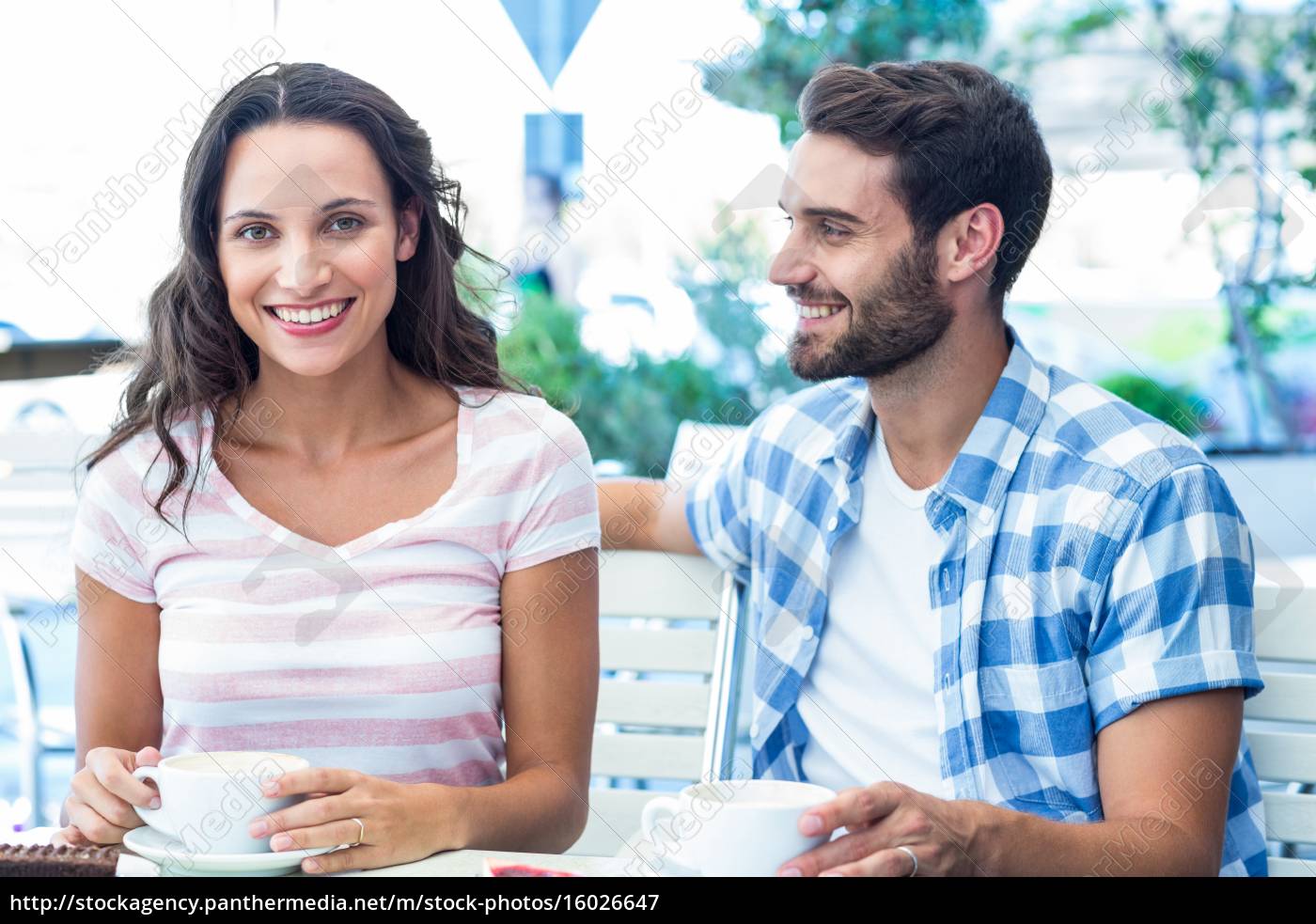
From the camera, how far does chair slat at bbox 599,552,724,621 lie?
160 centimetres

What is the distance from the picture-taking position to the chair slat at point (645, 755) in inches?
62.6

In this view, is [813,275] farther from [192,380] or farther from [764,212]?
[764,212]

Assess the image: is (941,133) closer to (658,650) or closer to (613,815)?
(658,650)

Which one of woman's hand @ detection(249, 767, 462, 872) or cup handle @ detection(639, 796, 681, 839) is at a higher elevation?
cup handle @ detection(639, 796, 681, 839)

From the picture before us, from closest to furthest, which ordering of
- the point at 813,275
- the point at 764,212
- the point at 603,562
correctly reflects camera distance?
the point at 813,275 < the point at 603,562 < the point at 764,212

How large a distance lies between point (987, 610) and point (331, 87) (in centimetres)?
89

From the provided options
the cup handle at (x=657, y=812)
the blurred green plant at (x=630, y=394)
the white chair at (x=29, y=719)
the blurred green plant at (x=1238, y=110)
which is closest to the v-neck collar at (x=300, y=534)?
the cup handle at (x=657, y=812)

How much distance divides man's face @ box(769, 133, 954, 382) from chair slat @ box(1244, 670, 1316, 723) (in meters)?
0.51

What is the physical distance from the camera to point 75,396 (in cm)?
383

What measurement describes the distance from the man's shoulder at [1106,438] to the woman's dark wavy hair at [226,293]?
60 cm

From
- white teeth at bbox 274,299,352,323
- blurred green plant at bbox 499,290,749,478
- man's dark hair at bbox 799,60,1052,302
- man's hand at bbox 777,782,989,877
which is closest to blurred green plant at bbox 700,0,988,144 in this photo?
blurred green plant at bbox 499,290,749,478

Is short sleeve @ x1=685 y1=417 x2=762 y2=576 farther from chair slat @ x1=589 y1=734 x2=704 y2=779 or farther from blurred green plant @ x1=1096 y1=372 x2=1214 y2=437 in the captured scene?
blurred green plant @ x1=1096 y1=372 x2=1214 y2=437

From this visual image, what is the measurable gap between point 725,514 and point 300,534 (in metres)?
0.51
